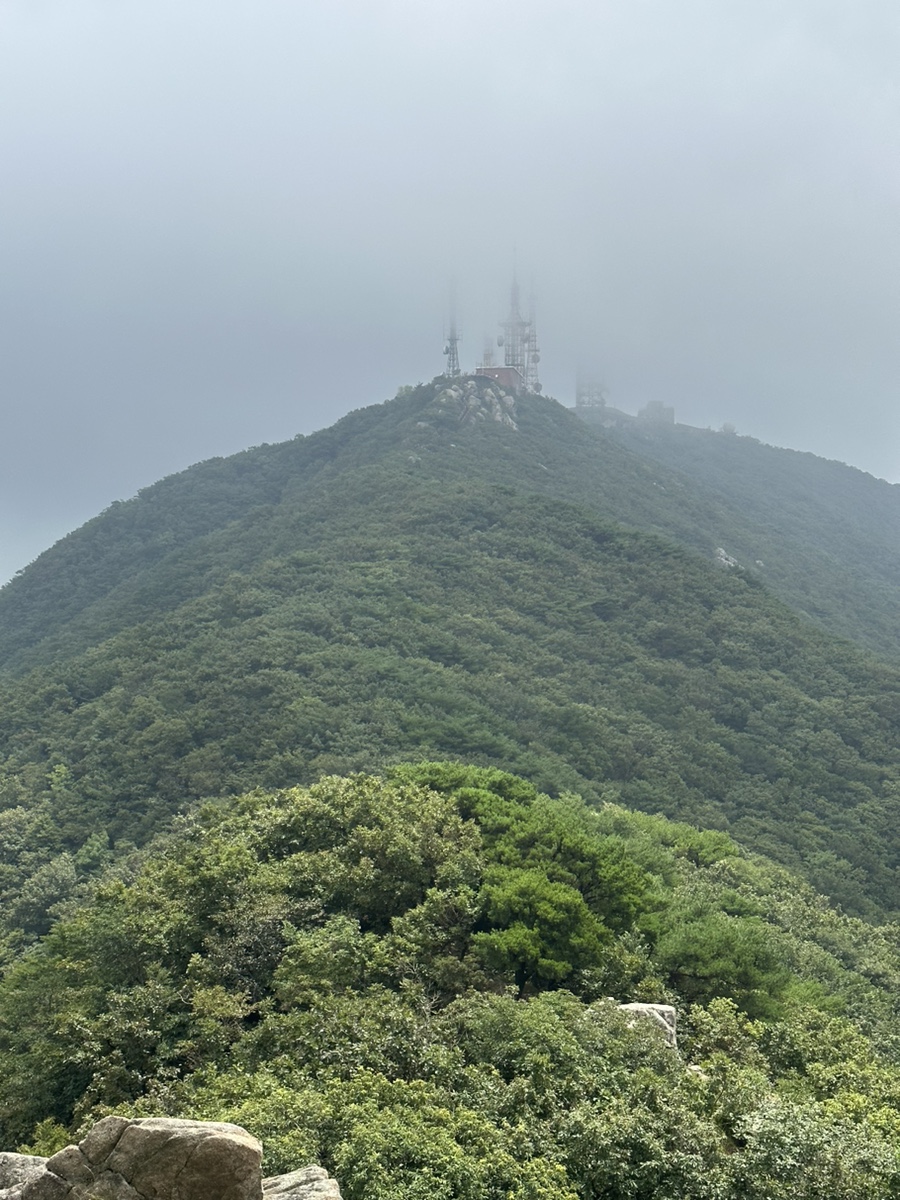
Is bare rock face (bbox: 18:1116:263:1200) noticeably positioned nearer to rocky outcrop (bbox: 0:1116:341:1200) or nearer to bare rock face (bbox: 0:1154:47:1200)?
rocky outcrop (bbox: 0:1116:341:1200)

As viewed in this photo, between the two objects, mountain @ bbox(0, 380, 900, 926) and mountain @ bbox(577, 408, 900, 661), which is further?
mountain @ bbox(577, 408, 900, 661)

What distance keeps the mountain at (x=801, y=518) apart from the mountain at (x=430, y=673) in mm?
10398

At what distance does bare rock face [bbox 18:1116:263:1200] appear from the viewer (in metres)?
8.55

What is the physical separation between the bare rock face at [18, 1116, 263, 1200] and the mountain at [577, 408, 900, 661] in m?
85.3

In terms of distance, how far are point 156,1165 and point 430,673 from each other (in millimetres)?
54461

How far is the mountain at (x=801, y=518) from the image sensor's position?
94375mm

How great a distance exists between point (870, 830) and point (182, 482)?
9783 centimetres

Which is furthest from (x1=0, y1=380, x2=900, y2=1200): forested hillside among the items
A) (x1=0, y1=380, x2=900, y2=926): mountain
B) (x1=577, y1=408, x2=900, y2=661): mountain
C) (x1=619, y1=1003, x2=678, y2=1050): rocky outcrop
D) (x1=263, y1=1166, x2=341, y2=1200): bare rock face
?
(x1=577, y1=408, x2=900, y2=661): mountain

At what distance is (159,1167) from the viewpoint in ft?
28.3

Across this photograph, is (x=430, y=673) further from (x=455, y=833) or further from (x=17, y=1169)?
(x=17, y=1169)

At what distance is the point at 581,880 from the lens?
23.6 metres

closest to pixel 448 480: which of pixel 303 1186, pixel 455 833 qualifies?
pixel 455 833

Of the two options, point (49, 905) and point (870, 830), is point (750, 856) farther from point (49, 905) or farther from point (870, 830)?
point (49, 905)

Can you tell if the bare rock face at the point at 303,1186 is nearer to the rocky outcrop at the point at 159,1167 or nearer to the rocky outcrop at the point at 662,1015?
the rocky outcrop at the point at 159,1167
